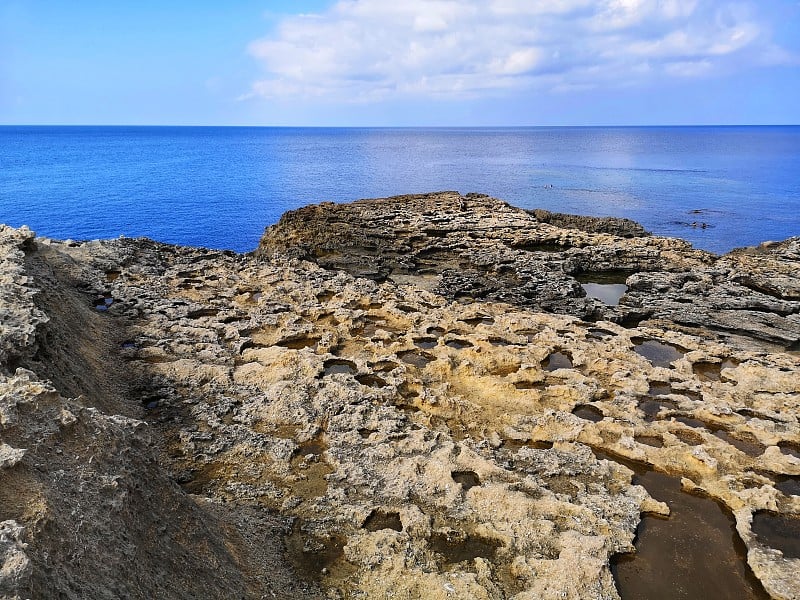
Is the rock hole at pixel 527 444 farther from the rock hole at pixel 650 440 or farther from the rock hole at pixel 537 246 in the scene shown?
the rock hole at pixel 537 246

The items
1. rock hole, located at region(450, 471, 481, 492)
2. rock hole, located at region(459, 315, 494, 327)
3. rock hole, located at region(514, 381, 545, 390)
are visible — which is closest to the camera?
rock hole, located at region(450, 471, 481, 492)

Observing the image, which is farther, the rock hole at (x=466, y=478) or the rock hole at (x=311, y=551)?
the rock hole at (x=466, y=478)

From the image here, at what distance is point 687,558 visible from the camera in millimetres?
9148

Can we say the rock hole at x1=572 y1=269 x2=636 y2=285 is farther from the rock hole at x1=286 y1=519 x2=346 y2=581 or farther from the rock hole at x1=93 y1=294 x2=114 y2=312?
the rock hole at x1=93 y1=294 x2=114 y2=312

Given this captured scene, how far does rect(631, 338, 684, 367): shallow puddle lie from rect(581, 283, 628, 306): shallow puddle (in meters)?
5.20

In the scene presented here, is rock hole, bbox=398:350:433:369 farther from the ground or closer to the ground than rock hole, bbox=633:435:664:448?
farther from the ground

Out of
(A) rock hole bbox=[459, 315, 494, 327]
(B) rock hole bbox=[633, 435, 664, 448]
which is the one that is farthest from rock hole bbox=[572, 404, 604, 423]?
(A) rock hole bbox=[459, 315, 494, 327]

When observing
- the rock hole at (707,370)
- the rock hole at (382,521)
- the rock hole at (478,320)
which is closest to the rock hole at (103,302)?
the rock hole at (478,320)

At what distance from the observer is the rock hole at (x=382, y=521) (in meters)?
9.39

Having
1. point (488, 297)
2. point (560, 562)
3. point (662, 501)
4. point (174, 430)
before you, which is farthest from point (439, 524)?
point (488, 297)

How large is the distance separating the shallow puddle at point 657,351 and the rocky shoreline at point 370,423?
0.09 metres

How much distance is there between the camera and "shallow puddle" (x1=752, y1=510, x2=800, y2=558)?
9.43 m

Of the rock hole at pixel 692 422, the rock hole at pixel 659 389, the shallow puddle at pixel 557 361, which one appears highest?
the shallow puddle at pixel 557 361

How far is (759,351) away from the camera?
17.1m
